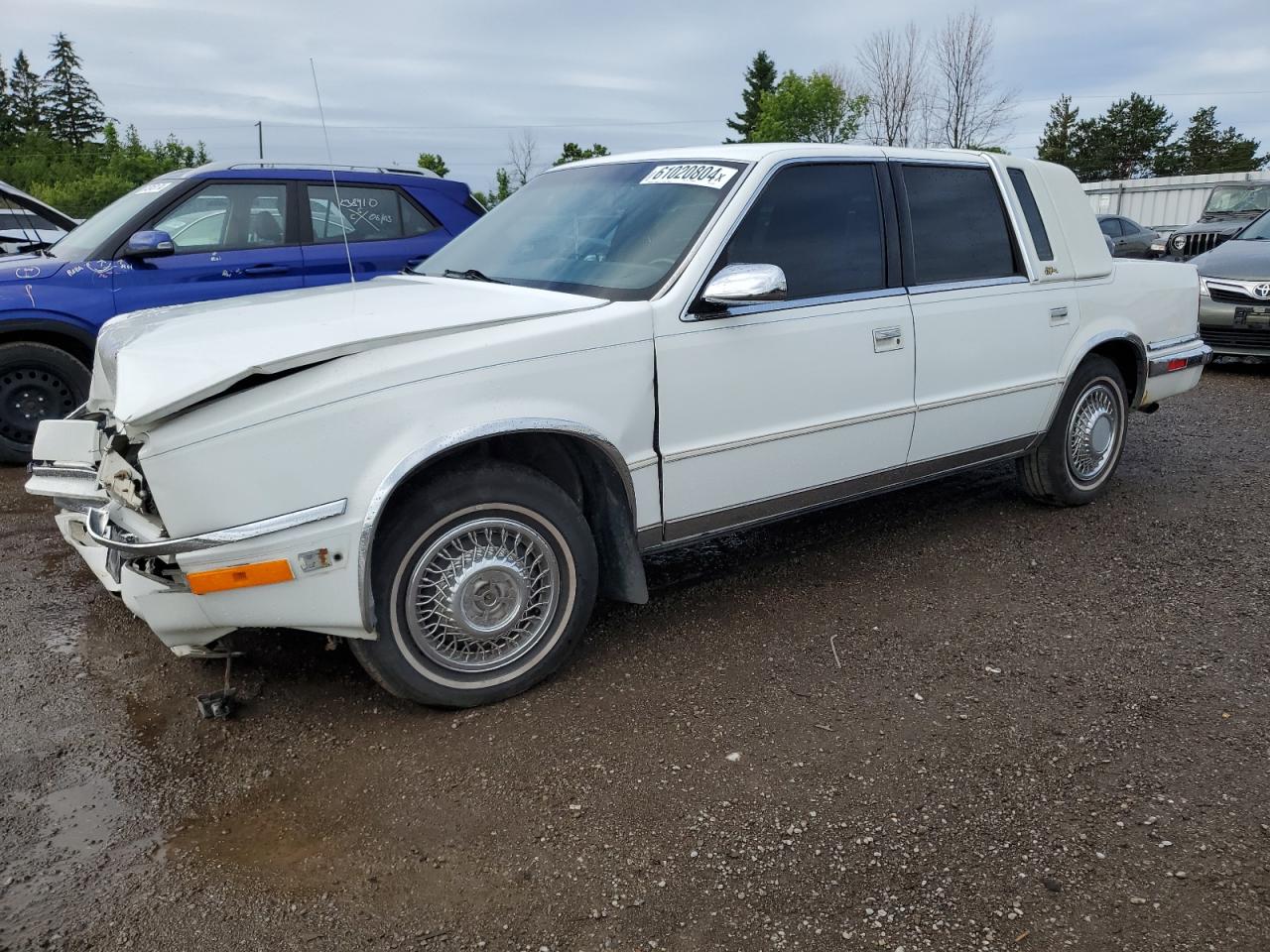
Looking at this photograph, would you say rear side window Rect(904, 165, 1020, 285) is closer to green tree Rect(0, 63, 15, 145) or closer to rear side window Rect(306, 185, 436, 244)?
rear side window Rect(306, 185, 436, 244)

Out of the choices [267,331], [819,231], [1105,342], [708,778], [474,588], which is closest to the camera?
[708,778]

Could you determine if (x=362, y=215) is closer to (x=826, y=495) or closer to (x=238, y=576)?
(x=826, y=495)

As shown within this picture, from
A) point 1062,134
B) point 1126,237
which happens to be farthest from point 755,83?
point 1126,237

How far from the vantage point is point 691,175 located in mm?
3879

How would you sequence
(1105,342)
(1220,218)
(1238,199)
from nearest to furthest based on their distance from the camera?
(1105,342) → (1220,218) → (1238,199)

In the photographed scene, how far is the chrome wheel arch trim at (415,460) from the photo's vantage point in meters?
2.85

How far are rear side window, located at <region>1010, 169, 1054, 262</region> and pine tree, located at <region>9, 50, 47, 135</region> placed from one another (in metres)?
69.2

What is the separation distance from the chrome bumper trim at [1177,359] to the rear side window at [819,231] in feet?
7.33

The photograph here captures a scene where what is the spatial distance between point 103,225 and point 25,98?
230ft

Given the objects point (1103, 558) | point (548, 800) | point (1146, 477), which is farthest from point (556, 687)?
point (1146, 477)

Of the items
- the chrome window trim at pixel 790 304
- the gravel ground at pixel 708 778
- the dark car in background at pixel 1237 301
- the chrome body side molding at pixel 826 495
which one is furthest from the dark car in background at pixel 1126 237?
the chrome window trim at pixel 790 304

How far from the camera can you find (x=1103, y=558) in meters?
4.61

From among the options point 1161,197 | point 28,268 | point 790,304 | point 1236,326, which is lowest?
point 1236,326

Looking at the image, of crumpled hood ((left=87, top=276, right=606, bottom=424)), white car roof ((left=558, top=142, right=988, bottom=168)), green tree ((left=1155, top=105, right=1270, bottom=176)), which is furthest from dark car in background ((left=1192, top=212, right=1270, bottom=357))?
green tree ((left=1155, top=105, right=1270, bottom=176))
